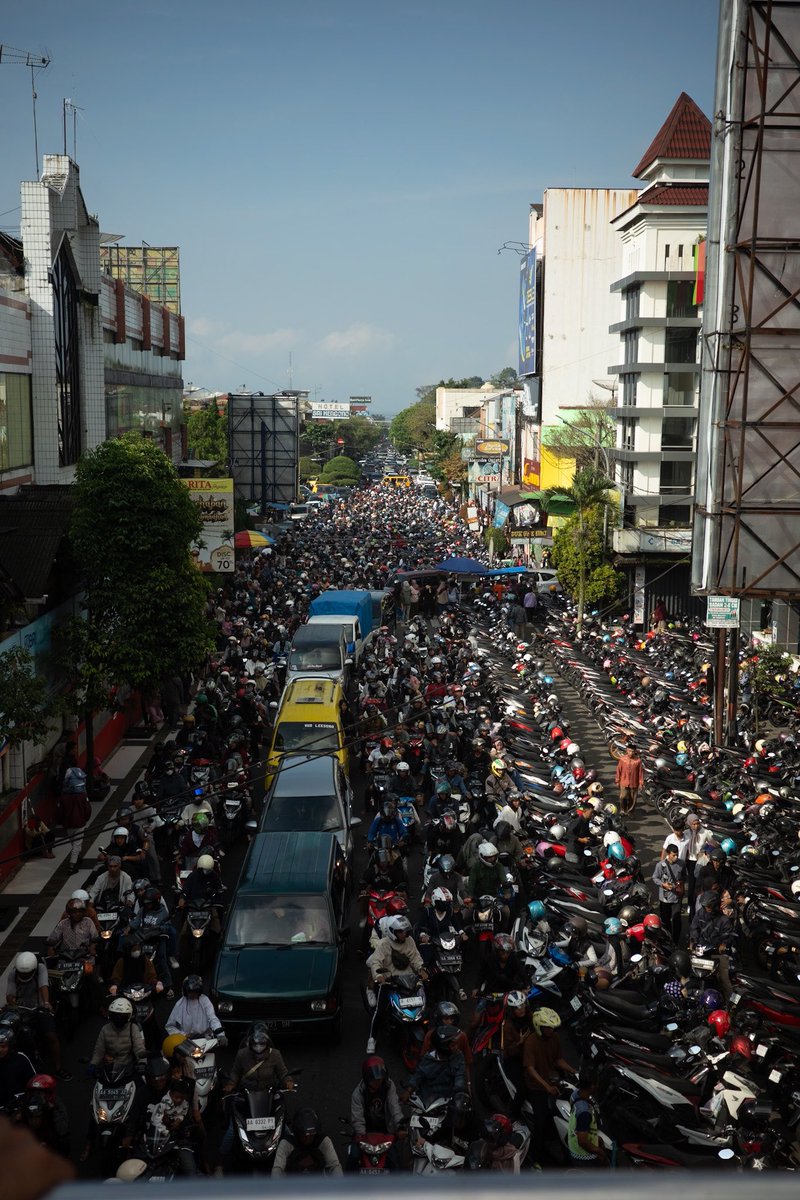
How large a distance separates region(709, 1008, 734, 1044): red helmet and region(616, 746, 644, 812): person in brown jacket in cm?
867

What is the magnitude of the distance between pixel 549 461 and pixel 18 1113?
49332mm

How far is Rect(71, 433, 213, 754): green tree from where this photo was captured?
19094 mm

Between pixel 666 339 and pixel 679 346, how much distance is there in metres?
0.53

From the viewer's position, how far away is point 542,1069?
892 centimetres

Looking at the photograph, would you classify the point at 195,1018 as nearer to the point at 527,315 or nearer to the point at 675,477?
the point at 675,477

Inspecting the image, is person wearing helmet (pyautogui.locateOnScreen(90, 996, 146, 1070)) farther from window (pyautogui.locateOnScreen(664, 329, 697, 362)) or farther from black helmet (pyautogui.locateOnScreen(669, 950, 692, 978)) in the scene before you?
window (pyautogui.locateOnScreen(664, 329, 697, 362))

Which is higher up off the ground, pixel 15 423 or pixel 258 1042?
pixel 15 423

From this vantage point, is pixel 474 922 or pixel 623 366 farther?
pixel 623 366

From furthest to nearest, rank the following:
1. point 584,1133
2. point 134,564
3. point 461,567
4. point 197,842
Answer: point 461,567 → point 134,564 → point 197,842 → point 584,1133

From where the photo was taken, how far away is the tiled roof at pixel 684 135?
37312 millimetres

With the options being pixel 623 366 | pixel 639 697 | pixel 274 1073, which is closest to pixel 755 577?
pixel 274 1073

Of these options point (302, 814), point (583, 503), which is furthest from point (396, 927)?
point (583, 503)

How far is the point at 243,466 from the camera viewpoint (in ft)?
163

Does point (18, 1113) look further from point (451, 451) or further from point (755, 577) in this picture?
point (451, 451)
